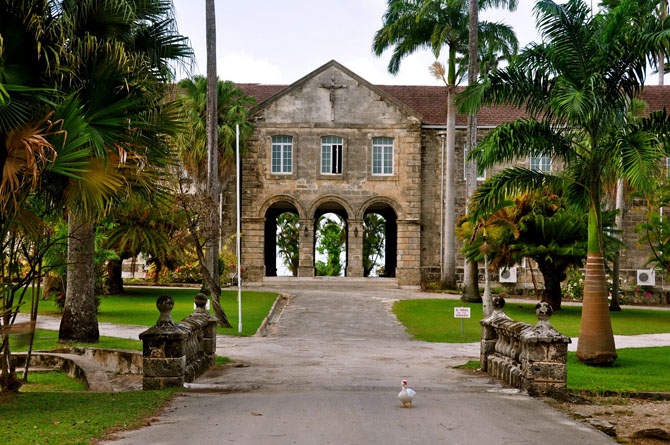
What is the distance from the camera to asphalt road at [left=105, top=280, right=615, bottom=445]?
8180mm

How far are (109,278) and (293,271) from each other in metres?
18.6

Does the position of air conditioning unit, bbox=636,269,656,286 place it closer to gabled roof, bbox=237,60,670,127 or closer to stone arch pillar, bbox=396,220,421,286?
gabled roof, bbox=237,60,670,127

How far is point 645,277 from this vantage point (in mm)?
37344

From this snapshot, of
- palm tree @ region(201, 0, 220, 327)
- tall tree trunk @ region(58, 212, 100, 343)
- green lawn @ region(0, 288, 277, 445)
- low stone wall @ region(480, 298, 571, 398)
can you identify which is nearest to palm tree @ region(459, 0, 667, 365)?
low stone wall @ region(480, 298, 571, 398)

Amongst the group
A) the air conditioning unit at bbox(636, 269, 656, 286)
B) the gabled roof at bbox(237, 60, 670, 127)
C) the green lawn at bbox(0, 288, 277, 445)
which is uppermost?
the gabled roof at bbox(237, 60, 670, 127)

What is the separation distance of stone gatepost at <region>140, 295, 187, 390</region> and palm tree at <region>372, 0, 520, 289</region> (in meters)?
24.2

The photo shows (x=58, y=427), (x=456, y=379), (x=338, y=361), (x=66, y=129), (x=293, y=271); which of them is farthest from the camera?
(x=293, y=271)

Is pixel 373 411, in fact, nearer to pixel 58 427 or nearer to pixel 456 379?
pixel 58 427

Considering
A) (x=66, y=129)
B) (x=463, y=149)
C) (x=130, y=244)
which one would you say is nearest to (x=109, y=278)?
(x=130, y=244)

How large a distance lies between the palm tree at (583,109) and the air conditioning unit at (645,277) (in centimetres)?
2226

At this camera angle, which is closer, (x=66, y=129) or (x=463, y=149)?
(x=66, y=129)

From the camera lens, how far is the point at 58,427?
823 cm

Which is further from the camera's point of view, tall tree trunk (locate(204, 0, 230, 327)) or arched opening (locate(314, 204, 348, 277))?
arched opening (locate(314, 204, 348, 277))

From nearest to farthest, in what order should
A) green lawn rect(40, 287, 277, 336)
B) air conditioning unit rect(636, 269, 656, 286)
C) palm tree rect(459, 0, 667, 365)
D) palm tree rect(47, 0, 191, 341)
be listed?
palm tree rect(47, 0, 191, 341), palm tree rect(459, 0, 667, 365), green lawn rect(40, 287, 277, 336), air conditioning unit rect(636, 269, 656, 286)
